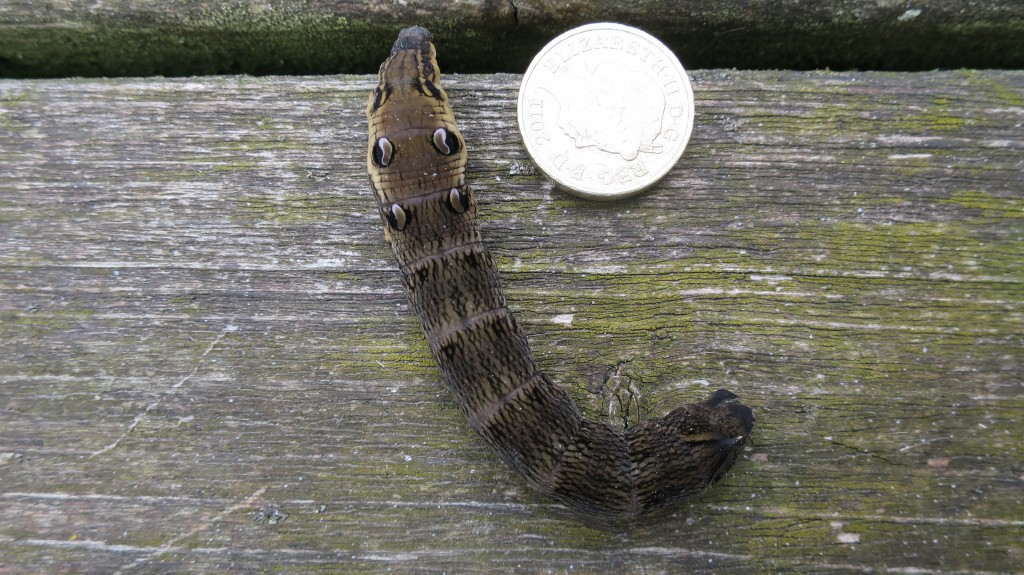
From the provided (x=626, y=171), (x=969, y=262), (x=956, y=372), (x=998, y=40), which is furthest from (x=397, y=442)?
(x=998, y=40)

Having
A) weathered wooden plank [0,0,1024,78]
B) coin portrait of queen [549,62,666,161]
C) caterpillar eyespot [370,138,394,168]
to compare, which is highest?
weathered wooden plank [0,0,1024,78]

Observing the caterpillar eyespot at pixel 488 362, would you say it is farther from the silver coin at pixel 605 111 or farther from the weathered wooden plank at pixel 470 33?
the silver coin at pixel 605 111

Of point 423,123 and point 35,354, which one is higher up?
point 423,123

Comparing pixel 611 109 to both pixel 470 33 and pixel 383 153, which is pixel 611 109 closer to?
pixel 470 33

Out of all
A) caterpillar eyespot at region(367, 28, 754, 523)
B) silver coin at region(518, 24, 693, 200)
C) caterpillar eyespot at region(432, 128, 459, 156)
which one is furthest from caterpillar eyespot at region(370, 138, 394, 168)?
Result: silver coin at region(518, 24, 693, 200)

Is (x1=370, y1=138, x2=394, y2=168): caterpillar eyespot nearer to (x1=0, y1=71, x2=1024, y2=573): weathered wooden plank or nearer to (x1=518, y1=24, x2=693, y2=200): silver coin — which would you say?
(x1=0, y1=71, x2=1024, y2=573): weathered wooden plank

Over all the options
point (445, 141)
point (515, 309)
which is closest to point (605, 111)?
point (445, 141)

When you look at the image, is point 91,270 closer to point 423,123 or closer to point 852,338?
point 423,123
